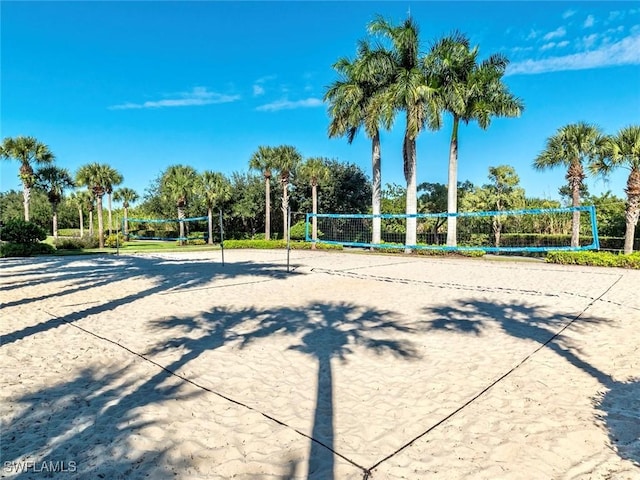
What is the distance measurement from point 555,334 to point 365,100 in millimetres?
18371

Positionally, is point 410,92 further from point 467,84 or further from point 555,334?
point 555,334

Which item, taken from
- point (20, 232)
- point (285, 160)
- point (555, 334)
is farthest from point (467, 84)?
point (20, 232)

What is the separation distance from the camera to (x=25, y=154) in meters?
26.4

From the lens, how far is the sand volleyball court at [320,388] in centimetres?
271

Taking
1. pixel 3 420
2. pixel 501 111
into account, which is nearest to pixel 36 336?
pixel 3 420

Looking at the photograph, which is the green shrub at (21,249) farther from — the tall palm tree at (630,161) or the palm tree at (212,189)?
the tall palm tree at (630,161)

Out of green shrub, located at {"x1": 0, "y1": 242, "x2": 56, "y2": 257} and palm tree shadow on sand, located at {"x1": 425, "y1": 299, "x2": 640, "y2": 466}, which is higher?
green shrub, located at {"x1": 0, "y1": 242, "x2": 56, "y2": 257}

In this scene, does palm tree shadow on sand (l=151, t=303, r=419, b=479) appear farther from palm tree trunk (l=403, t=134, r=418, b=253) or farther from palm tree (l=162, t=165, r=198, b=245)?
palm tree (l=162, t=165, r=198, b=245)

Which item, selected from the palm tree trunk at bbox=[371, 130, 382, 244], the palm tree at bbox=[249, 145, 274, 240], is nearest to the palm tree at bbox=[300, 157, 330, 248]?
the palm tree at bbox=[249, 145, 274, 240]

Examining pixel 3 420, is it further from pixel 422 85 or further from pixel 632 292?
pixel 422 85

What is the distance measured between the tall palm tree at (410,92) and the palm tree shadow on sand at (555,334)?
12311 millimetres

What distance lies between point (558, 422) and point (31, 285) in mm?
11635

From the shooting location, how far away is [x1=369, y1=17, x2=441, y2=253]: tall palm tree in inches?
762

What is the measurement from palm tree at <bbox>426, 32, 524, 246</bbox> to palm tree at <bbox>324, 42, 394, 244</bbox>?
2.57 meters
